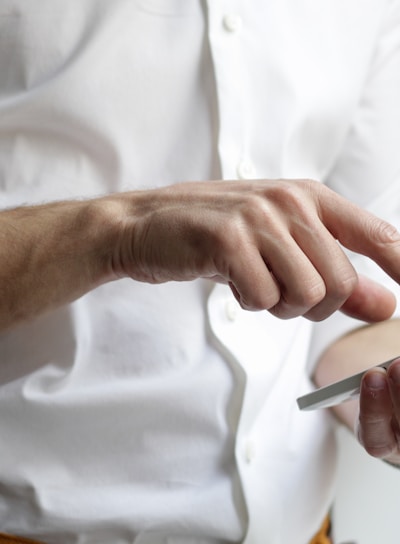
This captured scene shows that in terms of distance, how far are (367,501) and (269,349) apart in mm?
536

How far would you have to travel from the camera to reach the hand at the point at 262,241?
20.1 inches

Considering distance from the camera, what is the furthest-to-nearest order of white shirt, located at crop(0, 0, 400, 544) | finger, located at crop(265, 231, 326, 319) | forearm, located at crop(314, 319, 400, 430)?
1. forearm, located at crop(314, 319, 400, 430)
2. white shirt, located at crop(0, 0, 400, 544)
3. finger, located at crop(265, 231, 326, 319)

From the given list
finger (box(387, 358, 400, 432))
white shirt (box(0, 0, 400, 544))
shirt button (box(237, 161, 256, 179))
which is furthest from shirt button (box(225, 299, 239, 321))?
finger (box(387, 358, 400, 432))

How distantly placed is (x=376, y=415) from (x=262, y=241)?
19 cm

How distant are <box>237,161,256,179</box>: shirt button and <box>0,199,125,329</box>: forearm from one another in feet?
0.66

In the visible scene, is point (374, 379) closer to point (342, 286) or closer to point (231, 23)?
point (342, 286)

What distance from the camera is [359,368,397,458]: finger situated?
0.58m

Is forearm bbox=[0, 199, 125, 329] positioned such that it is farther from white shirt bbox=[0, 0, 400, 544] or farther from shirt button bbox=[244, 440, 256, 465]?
shirt button bbox=[244, 440, 256, 465]

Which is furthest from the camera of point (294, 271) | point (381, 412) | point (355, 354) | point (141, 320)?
point (355, 354)

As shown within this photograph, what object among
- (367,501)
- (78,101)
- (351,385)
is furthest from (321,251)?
(367,501)

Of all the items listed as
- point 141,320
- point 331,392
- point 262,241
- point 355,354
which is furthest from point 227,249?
point 355,354

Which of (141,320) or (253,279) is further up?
(253,279)

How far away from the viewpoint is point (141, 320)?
2.48 feet

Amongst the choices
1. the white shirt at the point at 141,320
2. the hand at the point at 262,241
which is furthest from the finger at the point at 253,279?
the white shirt at the point at 141,320
